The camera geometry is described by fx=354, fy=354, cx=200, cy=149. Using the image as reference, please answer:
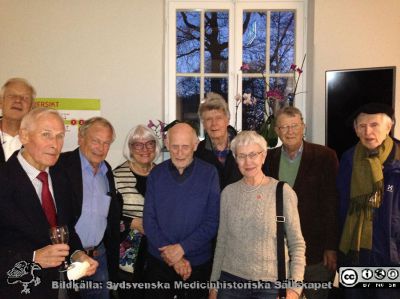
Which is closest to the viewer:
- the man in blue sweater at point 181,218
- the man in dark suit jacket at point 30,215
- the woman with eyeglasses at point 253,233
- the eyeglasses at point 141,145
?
the man in dark suit jacket at point 30,215

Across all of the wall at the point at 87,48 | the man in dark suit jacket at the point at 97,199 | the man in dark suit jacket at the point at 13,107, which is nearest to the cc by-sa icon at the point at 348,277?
the man in dark suit jacket at the point at 97,199

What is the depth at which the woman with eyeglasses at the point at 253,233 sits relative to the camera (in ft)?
5.95

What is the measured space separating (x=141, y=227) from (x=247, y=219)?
85cm

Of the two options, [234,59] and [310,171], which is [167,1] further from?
[310,171]

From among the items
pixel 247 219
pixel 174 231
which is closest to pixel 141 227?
pixel 174 231

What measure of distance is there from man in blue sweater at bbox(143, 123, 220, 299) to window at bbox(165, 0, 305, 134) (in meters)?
1.85

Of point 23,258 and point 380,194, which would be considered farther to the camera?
point 380,194

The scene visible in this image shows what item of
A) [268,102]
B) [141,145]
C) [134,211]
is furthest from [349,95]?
[134,211]

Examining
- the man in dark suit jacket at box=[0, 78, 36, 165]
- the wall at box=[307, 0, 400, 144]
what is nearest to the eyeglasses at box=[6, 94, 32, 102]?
the man in dark suit jacket at box=[0, 78, 36, 165]

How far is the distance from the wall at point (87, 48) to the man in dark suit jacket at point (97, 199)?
1.56m

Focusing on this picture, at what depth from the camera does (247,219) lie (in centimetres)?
186

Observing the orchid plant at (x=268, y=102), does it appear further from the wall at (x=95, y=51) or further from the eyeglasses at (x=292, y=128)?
the eyeglasses at (x=292, y=128)

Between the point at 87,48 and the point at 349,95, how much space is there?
2.68 m

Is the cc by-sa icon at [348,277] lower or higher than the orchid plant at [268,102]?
lower
